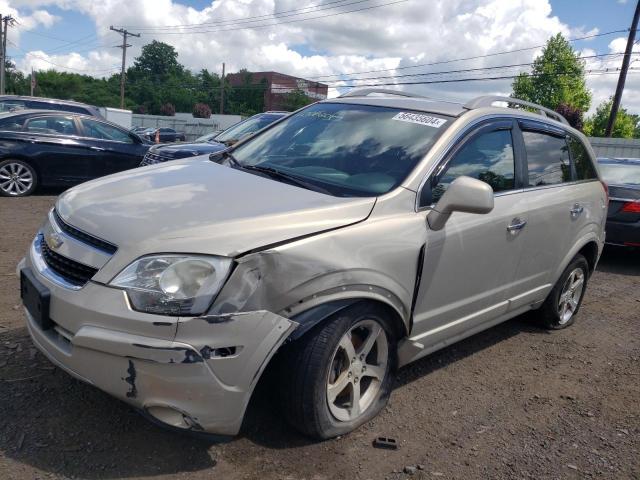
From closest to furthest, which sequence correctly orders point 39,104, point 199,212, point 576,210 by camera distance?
point 199,212
point 576,210
point 39,104

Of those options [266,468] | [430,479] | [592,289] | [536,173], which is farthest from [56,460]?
[592,289]

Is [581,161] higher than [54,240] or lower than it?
higher

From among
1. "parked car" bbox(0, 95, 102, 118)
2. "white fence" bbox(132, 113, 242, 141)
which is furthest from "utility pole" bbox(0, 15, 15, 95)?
"parked car" bbox(0, 95, 102, 118)

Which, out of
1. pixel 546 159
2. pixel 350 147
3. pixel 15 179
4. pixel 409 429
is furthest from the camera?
pixel 15 179

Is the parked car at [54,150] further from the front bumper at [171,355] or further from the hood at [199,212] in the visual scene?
the front bumper at [171,355]

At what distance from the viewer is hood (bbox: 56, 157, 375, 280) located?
2418 millimetres

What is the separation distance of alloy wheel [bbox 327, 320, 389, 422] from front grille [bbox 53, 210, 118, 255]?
1128 millimetres

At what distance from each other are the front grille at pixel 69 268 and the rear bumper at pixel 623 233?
6.82m

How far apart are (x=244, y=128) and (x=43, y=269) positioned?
7382 mm

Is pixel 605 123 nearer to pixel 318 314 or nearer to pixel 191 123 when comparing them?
pixel 191 123

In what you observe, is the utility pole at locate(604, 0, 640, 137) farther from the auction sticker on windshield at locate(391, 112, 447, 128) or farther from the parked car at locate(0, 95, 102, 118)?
the auction sticker on windshield at locate(391, 112, 447, 128)

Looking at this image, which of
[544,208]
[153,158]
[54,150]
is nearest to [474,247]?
[544,208]

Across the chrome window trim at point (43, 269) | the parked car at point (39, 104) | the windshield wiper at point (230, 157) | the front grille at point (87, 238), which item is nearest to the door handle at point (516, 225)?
the windshield wiper at point (230, 157)

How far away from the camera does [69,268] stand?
2.61 metres
